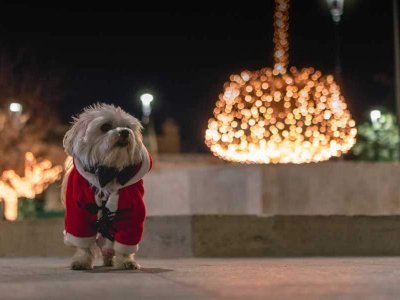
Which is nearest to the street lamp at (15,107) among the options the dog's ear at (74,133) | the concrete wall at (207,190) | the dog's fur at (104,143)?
the concrete wall at (207,190)

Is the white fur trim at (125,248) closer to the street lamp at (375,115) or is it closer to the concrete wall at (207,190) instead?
the concrete wall at (207,190)

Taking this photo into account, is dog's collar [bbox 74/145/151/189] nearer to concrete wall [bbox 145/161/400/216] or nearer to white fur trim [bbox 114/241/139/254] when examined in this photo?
white fur trim [bbox 114/241/139/254]

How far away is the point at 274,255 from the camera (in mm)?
12562

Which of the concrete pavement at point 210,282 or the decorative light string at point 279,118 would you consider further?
the decorative light string at point 279,118

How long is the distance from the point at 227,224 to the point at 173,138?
60118 millimetres

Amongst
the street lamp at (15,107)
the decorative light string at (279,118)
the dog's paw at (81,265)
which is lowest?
the dog's paw at (81,265)

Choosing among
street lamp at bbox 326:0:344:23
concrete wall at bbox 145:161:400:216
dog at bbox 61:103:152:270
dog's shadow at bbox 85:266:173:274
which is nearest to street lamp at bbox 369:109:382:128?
street lamp at bbox 326:0:344:23

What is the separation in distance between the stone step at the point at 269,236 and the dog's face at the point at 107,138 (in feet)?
11.9

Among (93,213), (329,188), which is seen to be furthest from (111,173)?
(329,188)

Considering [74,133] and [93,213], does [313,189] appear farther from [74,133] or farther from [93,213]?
[74,133]

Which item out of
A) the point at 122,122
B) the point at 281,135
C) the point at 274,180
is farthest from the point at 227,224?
the point at 122,122

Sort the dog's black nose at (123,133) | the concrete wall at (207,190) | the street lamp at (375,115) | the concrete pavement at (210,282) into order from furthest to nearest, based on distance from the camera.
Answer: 1. the street lamp at (375,115)
2. the concrete wall at (207,190)
3. the dog's black nose at (123,133)
4. the concrete pavement at (210,282)

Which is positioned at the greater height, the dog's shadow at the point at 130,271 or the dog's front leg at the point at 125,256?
the dog's front leg at the point at 125,256

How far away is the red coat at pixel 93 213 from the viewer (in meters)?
9.11
